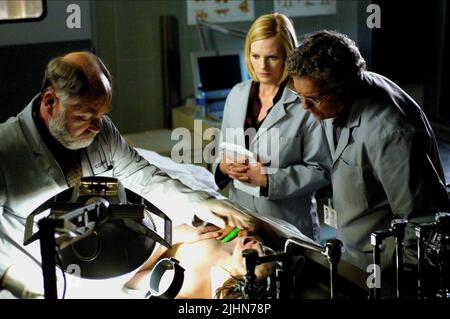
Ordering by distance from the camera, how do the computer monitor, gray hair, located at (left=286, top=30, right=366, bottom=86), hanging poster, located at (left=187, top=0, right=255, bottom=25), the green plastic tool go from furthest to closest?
hanging poster, located at (left=187, top=0, right=255, bottom=25)
the computer monitor
the green plastic tool
gray hair, located at (left=286, top=30, right=366, bottom=86)

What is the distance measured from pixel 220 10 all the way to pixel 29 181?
3532 millimetres

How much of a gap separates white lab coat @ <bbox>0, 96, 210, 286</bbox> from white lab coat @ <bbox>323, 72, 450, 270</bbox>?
482 mm

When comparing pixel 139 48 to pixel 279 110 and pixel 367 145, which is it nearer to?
pixel 279 110

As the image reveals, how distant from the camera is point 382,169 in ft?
7.64

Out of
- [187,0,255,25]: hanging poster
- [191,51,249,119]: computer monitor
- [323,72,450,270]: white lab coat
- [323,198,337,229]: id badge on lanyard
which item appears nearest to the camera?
[323,72,450,270]: white lab coat

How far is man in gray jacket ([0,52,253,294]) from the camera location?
7.52 ft

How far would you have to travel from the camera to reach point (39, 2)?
398cm

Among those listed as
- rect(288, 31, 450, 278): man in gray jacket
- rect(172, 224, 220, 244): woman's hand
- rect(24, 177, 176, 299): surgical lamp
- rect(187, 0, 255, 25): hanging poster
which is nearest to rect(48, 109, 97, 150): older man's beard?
rect(24, 177, 176, 299): surgical lamp

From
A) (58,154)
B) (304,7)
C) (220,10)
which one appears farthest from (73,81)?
(304,7)

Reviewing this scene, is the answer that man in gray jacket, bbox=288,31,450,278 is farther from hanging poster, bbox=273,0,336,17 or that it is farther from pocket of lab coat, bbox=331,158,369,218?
hanging poster, bbox=273,0,336,17

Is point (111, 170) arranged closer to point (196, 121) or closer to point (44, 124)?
point (44, 124)

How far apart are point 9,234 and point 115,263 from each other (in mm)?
431

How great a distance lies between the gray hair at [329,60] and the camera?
2389 mm

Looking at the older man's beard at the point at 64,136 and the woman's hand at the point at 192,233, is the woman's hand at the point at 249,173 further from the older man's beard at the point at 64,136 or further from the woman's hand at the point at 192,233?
the older man's beard at the point at 64,136
